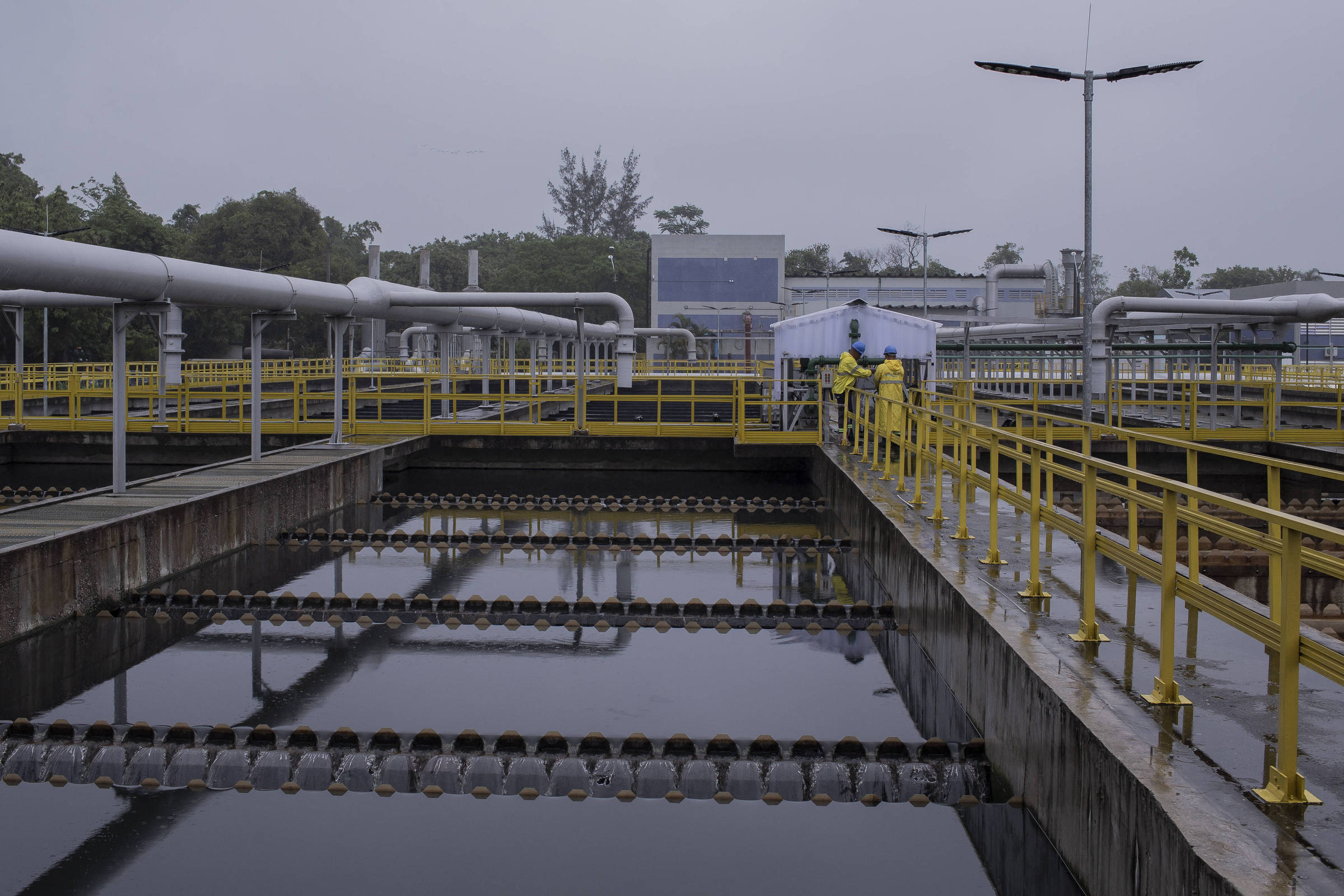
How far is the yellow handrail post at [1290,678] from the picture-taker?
11.3 feet

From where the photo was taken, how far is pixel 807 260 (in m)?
103

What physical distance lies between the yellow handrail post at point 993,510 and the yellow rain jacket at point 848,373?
885 centimetres

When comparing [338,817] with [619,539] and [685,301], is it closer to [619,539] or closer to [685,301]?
[619,539]

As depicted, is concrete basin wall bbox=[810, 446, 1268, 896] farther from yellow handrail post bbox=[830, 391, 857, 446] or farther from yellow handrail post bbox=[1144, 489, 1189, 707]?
yellow handrail post bbox=[830, 391, 857, 446]

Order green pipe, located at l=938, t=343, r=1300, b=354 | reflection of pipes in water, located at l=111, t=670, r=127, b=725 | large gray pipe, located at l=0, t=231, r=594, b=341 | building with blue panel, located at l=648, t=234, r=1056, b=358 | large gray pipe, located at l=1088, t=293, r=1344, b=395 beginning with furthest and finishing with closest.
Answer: building with blue panel, located at l=648, t=234, r=1056, b=358 < large gray pipe, located at l=1088, t=293, r=1344, b=395 < green pipe, located at l=938, t=343, r=1300, b=354 < large gray pipe, located at l=0, t=231, r=594, b=341 < reflection of pipes in water, located at l=111, t=670, r=127, b=725

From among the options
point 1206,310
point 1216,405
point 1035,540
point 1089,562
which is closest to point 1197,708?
point 1089,562

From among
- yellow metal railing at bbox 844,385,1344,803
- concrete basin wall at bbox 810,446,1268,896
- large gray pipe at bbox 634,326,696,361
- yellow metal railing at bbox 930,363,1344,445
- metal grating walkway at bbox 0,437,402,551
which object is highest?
large gray pipe at bbox 634,326,696,361

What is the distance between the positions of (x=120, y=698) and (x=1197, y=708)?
6462mm

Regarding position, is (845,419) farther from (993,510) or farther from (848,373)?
(993,510)

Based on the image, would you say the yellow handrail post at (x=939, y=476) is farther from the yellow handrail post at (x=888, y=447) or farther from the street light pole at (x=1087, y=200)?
the street light pole at (x=1087, y=200)

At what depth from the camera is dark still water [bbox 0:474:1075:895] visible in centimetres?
521

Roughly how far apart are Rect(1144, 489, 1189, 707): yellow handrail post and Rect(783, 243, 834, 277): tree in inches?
3691

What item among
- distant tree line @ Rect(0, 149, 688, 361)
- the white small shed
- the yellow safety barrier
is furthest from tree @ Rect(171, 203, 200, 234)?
the white small shed

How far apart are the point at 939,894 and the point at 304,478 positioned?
37.1 ft
